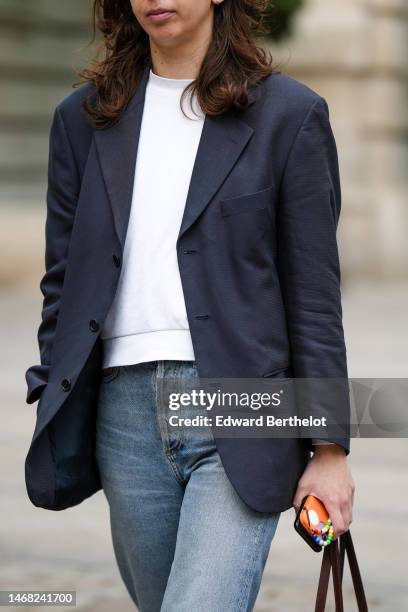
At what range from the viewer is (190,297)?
2.53 metres

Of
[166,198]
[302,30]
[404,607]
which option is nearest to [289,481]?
[166,198]

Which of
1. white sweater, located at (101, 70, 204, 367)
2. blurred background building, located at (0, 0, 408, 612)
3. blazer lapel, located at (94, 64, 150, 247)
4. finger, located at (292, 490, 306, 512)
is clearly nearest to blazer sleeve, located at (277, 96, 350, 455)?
finger, located at (292, 490, 306, 512)

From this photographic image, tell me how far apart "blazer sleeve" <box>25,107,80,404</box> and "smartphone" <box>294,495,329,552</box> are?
24.2 inches

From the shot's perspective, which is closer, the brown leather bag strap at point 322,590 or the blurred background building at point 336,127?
the brown leather bag strap at point 322,590

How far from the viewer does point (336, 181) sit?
2.66m

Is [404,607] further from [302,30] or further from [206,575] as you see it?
[302,30]

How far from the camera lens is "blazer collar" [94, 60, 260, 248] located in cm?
256

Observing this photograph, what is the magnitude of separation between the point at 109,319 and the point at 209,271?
26 centimetres

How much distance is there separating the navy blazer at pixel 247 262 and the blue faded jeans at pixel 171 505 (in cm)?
5

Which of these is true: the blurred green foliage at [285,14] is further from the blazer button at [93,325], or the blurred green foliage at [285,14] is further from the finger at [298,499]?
the finger at [298,499]

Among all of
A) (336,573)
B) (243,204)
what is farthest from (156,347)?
(336,573)

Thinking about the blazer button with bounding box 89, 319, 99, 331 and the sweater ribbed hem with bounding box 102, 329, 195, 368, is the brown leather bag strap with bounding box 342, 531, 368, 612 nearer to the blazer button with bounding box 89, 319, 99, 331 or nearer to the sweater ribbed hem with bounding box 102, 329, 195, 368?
the sweater ribbed hem with bounding box 102, 329, 195, 368

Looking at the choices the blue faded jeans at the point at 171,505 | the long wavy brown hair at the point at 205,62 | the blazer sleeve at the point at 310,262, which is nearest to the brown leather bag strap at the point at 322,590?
the blue faded jeans at the point at 171,505

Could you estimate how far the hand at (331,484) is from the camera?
8.39 feet
